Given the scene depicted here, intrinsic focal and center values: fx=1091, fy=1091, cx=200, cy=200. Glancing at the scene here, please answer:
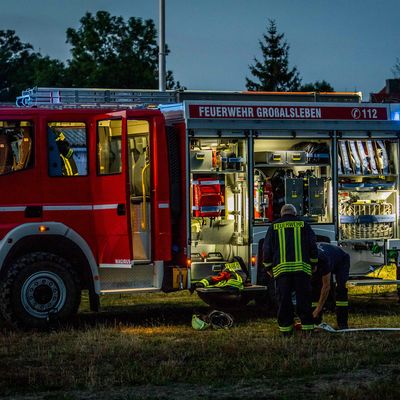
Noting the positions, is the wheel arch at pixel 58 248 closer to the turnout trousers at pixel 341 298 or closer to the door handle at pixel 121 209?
the door handle at pixel 121 209

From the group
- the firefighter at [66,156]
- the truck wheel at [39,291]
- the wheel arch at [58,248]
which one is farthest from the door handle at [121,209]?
the truck wheel at [39,291]

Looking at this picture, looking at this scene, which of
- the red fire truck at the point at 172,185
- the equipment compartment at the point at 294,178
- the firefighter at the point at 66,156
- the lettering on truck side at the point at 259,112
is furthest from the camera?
the equipment compartment at the point at 294,178

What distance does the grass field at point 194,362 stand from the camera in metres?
9.01

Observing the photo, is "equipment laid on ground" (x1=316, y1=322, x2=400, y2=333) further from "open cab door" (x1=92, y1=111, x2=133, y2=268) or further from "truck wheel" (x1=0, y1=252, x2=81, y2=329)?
"truck wheel" (x1=0, y1=252, x2=81, y2=329)

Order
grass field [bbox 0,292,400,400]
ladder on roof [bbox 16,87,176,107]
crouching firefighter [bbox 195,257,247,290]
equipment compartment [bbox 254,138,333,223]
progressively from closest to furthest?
grass field [bbox 0,292,400,400] < ladder on roof [bbox 16,87,176,107] < crouching firefighter [bbox 195,257,247,290] < equipment compartment [bbox 254,138,333,223]

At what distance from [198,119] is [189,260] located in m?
1.82

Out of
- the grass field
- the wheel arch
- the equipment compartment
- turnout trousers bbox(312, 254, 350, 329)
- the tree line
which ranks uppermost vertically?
the tree line

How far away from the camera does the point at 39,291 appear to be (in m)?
13.1

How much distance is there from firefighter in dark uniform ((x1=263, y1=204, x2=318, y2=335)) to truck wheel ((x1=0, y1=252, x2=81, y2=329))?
2.46 m

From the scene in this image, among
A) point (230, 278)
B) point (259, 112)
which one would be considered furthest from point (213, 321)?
point (259, 112)

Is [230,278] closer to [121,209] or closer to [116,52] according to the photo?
[121,209]

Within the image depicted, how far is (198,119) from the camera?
14055mm

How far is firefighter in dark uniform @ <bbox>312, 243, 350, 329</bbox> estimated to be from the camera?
42.6ft

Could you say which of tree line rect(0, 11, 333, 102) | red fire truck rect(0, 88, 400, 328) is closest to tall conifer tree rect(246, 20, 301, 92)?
tree line rect(0, 11, 333, 102)
